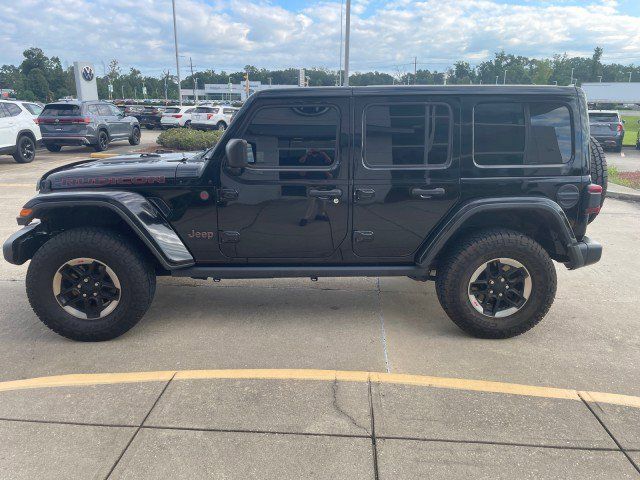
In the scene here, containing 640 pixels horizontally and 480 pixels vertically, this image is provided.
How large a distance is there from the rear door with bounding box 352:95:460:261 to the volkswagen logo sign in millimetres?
25274

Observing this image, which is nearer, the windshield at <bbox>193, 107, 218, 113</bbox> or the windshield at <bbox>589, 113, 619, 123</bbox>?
the windshield at <bbox>589, 113, 619, 123</bbox>

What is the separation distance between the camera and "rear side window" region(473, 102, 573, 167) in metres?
3.66

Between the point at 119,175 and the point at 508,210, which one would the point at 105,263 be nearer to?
the point at 119,175

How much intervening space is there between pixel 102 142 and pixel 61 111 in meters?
1.50

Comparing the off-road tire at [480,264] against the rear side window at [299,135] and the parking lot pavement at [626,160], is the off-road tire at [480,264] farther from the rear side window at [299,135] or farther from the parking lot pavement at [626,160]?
the parking lot pavement at [626,160]

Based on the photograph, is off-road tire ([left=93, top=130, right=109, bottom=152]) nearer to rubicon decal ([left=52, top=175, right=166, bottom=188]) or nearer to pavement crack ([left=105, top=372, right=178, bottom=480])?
rubicon decal ([left=52, top=175, right=166, bottom=188])

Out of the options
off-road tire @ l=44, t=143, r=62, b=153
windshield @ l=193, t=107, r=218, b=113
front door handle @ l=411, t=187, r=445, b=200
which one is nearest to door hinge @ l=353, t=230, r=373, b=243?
front door handle @ l=411, t=187, r=445, b=200

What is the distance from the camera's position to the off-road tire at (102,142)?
15.7 m

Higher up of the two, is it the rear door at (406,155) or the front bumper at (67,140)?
the rear door at (406,155)

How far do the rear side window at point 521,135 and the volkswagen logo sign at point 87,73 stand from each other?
25.7 m

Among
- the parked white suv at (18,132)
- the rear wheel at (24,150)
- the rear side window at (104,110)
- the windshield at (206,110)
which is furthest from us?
the windshield at (206,110)

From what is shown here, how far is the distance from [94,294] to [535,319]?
333 cm

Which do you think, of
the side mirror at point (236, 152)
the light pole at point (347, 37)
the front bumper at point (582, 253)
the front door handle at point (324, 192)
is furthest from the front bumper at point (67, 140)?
the front bumper at point (582, 253)

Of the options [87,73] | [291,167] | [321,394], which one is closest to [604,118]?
[291,167]
